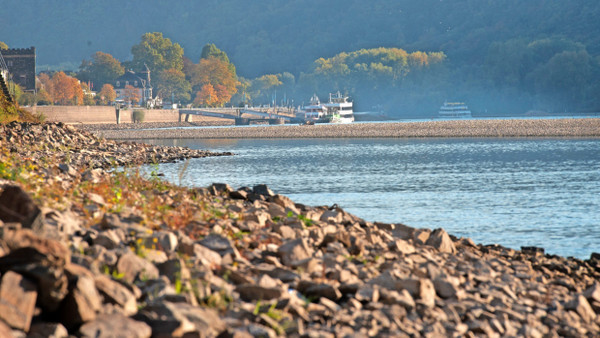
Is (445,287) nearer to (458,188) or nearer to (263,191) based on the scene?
(263,191)

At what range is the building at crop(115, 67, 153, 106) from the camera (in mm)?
188375

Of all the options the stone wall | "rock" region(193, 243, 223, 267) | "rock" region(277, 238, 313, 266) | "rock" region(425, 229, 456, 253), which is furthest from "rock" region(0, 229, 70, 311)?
the stone wall

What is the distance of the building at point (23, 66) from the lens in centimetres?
11562

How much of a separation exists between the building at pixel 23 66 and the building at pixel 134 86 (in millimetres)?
69045

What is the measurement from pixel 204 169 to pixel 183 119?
113 metres

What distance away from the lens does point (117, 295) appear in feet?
18.7

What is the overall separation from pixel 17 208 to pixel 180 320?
283 cm

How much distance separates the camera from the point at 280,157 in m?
49.9

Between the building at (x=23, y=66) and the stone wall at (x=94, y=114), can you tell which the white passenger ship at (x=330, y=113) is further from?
the building at (x=23, y=66)

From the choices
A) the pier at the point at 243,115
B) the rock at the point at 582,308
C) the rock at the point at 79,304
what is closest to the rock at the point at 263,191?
the rock at the point at 582,308

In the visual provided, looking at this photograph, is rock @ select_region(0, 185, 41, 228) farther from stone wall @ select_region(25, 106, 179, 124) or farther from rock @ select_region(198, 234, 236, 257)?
stone wall @ select_region(25, 106, 179, 124)

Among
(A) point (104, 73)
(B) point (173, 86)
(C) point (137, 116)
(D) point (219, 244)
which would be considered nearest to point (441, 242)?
(D) point (219, 244)

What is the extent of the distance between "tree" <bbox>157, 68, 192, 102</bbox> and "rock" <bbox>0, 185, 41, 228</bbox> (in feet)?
622

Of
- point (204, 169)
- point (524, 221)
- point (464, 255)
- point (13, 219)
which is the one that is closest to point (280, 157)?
point (204, 169)
